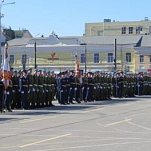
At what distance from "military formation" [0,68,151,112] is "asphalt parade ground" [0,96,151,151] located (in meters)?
3.42

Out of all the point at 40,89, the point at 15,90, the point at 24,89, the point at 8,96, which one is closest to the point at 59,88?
the point at 40,89

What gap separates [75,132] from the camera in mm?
15078

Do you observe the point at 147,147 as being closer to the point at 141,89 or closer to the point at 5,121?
the point at 5,121

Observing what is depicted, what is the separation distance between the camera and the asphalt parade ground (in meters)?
12.3

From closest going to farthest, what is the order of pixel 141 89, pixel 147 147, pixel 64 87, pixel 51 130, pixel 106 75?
pixel 147 147
pixel 51 130
pixel 64 87
pixel 106 75
pixel 141 89

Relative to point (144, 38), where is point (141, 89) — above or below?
below

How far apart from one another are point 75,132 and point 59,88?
44.5ft

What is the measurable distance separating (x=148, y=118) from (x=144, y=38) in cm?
6866

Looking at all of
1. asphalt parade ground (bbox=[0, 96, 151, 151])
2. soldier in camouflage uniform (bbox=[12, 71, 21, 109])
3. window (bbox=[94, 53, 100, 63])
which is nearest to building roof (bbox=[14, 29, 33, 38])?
window (bbox=[94, 53, 100, 63])

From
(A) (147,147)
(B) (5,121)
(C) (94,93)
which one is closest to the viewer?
(A) (147,147)

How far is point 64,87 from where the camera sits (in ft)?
94.2

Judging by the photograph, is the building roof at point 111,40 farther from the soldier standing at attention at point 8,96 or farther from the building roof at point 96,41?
the soldier standing at attention at point 8,96

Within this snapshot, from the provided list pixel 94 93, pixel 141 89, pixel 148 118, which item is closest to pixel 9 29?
pixel 141 89

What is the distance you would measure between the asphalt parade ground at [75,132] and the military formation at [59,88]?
11.2 feet
